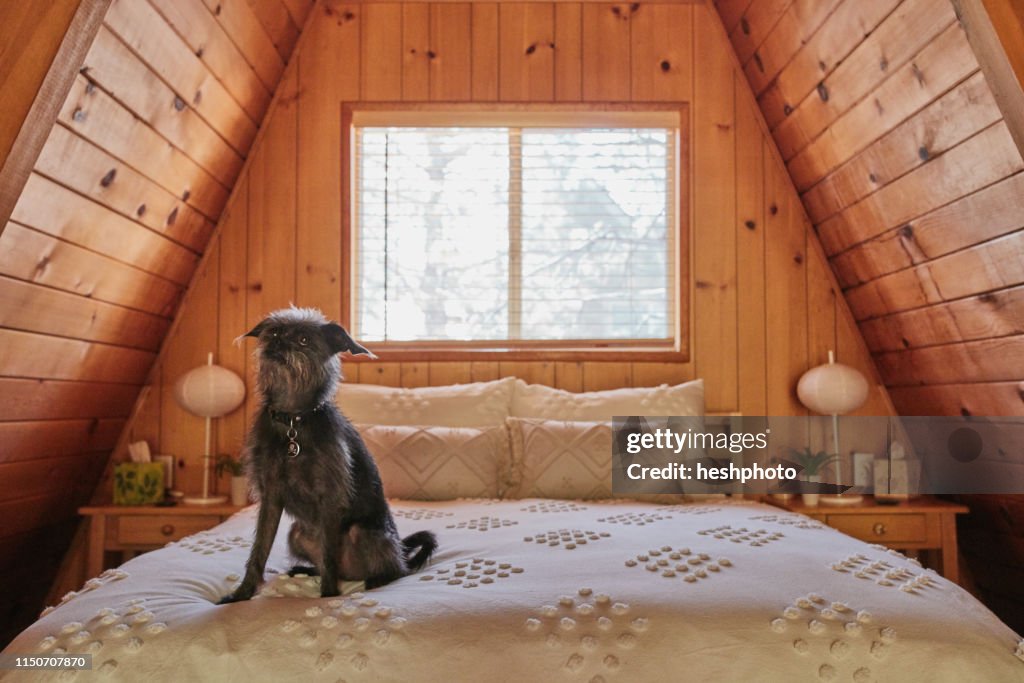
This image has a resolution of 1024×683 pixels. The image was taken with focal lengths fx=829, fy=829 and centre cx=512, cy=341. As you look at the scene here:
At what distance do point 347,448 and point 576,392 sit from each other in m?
1.78

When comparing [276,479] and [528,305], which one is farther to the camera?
[528,305]

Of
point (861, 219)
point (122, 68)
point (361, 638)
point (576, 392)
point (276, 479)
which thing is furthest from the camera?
point (576, 392)

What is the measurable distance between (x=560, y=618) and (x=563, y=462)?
1.30 metres

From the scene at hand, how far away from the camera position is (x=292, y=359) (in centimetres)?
165

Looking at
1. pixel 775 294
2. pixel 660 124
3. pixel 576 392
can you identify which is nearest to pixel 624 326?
pixel 576 392

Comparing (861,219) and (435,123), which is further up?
(435,123)

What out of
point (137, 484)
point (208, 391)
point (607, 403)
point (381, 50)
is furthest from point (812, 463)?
point (137, 484)

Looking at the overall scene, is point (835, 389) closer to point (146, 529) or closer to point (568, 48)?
point (568, 48)

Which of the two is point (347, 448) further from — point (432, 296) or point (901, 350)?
point (901, 350)

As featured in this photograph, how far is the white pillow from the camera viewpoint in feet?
9.98

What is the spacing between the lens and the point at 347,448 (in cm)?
174

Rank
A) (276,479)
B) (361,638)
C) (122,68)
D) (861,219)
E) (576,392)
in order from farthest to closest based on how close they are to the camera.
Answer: (576,392), (861,219), (122,68), (276,479), (361,638)

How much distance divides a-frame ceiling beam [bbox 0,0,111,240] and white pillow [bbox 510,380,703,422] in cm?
180

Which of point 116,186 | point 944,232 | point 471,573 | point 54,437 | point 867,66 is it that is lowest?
point 471,573
